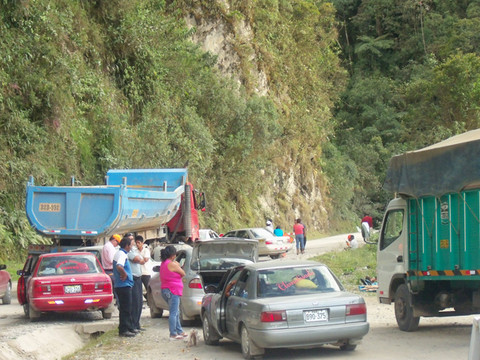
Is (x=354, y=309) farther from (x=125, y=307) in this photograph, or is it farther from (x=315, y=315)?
(x=125, y=307)

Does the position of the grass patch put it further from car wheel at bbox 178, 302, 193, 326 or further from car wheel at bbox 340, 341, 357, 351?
car wheel at bbox 340, 341, 357, 351

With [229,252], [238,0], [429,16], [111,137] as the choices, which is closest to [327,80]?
[429,16]

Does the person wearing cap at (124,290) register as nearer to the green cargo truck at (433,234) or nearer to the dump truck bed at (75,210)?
the green cargo truck at (433,234)

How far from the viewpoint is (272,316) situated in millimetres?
10445

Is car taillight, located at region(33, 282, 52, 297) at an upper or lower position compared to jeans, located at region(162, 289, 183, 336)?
upper

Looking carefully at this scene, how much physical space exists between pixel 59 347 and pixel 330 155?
5631 cm

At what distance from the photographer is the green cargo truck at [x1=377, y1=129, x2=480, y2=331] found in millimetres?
11688

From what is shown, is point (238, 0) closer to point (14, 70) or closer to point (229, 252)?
point (14, 70)

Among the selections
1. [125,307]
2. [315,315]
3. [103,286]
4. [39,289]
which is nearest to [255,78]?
[103,286]

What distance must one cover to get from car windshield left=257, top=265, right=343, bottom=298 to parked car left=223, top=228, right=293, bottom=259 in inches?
870

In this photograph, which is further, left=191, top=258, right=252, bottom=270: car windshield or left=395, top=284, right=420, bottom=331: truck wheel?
left=191, top=258, right=252, bottom=270: car windshield

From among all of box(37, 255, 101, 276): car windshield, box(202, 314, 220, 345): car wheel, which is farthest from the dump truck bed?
box(202, 314, 220, 345): car wheel

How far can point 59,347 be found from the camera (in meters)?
12.5

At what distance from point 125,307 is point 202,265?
212 cm
